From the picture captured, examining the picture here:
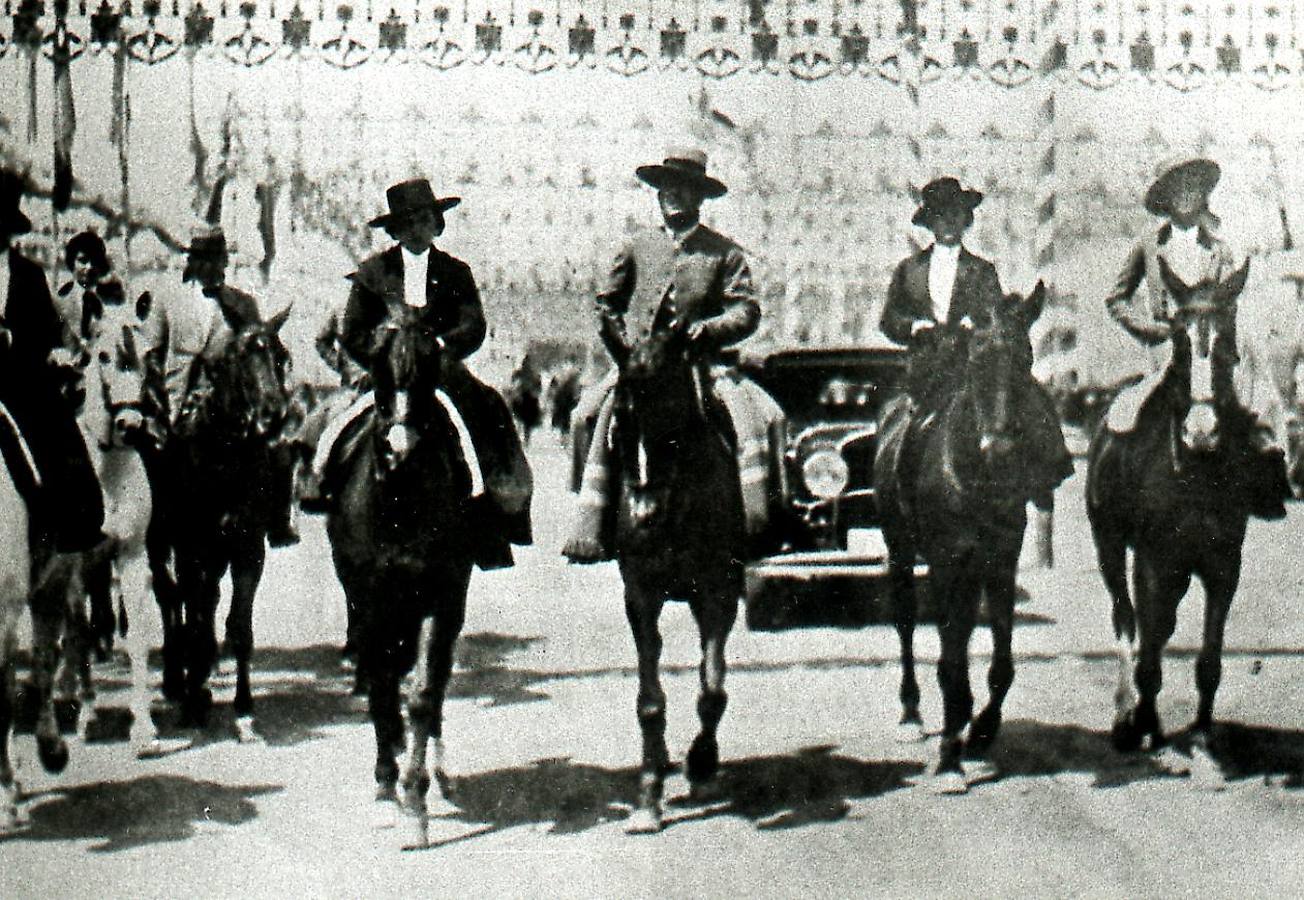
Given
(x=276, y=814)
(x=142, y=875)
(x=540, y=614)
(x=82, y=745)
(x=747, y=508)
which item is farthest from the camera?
(x=540, y=614)

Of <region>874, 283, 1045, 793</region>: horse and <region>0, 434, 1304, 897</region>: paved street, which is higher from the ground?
<region>874, 283, 1045, 793</region>: horse

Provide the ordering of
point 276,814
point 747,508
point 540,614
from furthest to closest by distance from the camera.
Answer: 1. point 540,614
2. point 747,508
3. point 276,814

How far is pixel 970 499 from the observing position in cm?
673

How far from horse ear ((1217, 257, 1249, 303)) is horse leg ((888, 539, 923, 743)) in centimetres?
205

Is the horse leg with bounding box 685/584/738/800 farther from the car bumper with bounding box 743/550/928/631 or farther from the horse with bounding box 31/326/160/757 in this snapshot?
the car bumper with bounding box 743/550/928/631

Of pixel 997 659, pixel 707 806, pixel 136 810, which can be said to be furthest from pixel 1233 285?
pixel 136 810

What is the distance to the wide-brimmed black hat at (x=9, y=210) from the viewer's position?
5.90 metres

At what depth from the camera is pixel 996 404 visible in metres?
6.52

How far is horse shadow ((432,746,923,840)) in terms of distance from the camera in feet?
20.4

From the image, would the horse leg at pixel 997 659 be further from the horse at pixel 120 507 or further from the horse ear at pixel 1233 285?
the horse at pixel 120 507

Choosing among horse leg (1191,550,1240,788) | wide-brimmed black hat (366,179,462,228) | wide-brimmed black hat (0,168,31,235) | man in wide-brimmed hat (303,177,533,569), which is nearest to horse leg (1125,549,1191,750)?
horse leg (1191,550,1240,788)

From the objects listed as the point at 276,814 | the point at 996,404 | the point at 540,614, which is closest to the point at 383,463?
the point at 276,814

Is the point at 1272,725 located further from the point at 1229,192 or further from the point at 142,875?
the point at 142,875

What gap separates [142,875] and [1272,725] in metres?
5.11
